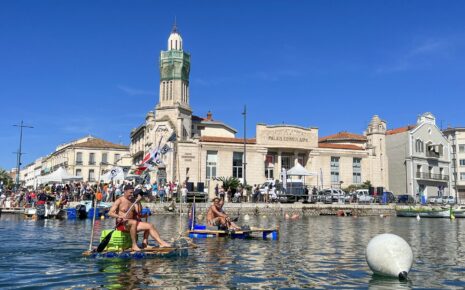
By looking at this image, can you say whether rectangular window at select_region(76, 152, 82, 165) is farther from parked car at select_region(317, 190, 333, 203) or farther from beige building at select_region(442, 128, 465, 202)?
beige building at select_region(442, 128, 465, 202)

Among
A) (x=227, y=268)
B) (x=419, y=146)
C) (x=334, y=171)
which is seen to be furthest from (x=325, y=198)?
(x=227, y=268)

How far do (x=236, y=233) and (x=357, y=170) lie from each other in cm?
4413

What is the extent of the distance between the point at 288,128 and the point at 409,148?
18.9 m

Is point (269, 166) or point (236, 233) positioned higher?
point (269, 166)

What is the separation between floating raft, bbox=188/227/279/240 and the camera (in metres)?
18.8

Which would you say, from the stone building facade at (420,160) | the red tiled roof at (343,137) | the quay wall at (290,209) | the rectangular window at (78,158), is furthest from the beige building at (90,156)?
the quay wall at (290,209)

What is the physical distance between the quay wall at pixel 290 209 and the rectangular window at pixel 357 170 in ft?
37.9

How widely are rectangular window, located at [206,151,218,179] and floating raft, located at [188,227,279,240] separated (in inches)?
1361

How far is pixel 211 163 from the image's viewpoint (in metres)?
54.2

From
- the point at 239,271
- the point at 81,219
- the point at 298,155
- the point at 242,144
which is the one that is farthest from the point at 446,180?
the point at 239,271

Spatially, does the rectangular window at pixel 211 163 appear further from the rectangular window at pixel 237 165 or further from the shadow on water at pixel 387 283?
the shadow on water at pixel 387 283

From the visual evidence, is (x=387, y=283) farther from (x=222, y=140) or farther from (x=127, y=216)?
(x=222, y=140)

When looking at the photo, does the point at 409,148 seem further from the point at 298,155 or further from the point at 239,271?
the point at 239,271

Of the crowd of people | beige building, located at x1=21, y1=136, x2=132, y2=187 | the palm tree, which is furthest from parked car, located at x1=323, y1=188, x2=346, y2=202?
the palm tree
